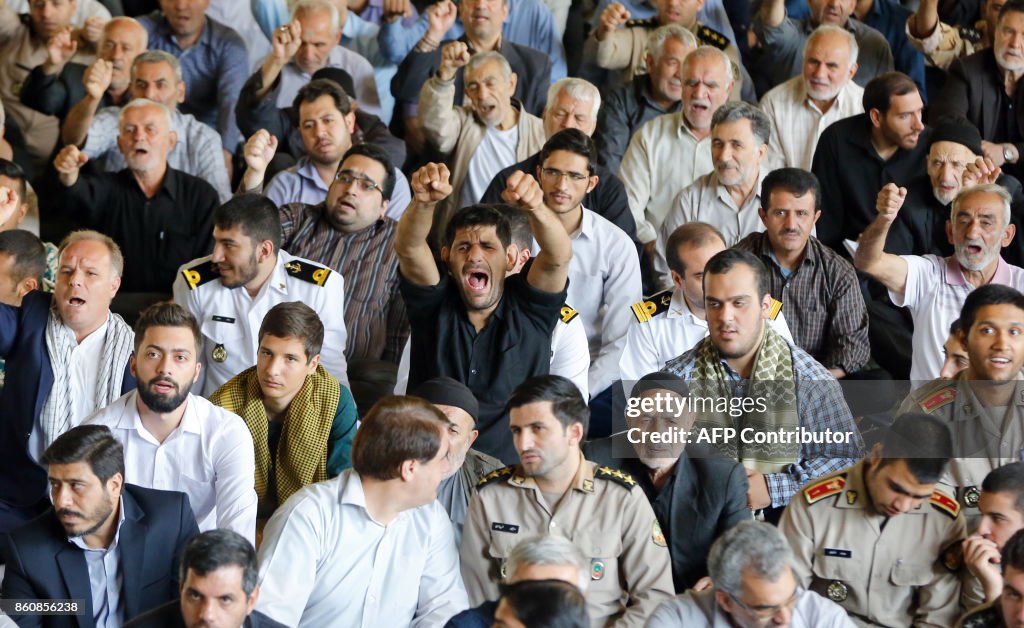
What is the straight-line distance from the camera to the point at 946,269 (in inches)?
210

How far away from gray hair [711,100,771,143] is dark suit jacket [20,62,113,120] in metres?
2.77

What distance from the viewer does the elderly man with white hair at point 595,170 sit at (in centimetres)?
596

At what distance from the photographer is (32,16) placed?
284 inches

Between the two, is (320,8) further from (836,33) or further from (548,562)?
(548,562)

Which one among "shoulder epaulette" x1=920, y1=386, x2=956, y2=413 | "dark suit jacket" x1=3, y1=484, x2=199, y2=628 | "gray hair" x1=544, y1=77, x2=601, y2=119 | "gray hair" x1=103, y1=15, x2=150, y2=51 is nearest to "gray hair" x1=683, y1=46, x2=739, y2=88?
"gray hair" x1=544, y1=77, x2=601, y2=119

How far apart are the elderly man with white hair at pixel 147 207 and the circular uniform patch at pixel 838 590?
3.11m

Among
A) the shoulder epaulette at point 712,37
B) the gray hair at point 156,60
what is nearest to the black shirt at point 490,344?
the gray hair at point 156,60

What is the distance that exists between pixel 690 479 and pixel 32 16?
4402 millimetres

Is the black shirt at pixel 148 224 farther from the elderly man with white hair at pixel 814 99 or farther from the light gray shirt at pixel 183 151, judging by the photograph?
the elderly man with white hair at pixel 814 99

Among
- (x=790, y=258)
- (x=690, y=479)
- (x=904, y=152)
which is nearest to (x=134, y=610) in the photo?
(x=690, y=479)

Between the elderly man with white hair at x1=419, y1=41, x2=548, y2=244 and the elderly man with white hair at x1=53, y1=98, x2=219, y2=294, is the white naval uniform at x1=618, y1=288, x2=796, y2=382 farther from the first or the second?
the elderly man with white hair at x1=53, y1=98, x2=219, y2=294

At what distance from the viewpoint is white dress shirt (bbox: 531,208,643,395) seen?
5.63m

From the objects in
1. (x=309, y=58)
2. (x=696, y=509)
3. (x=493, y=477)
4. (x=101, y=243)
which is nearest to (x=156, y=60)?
(x=309, y=58)

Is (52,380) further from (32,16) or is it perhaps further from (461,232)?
(32,16)
